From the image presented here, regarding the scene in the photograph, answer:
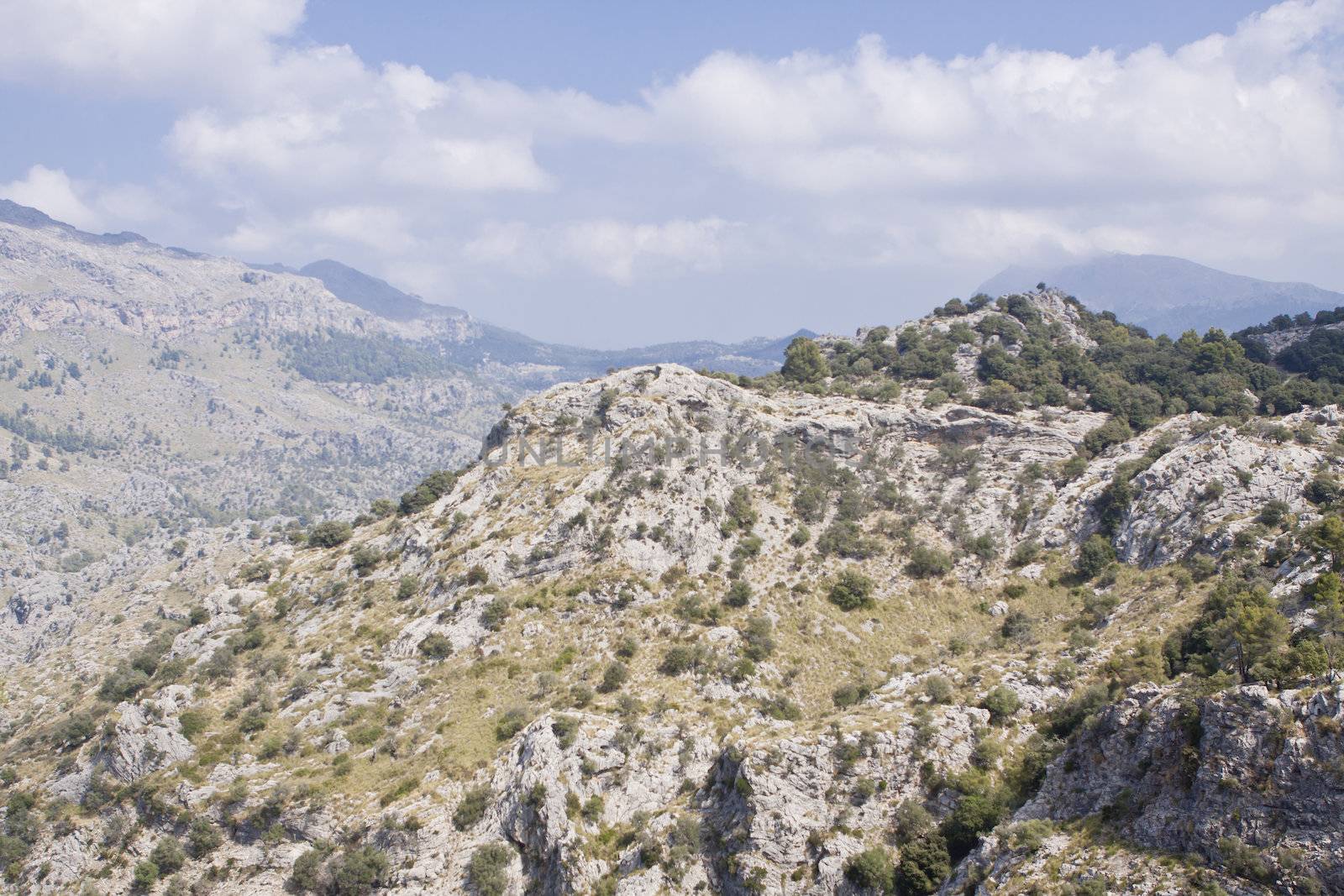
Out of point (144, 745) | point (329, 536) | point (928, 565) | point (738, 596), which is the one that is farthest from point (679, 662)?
point (329, 536)

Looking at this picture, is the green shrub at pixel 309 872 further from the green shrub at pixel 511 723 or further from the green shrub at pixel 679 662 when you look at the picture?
the green shrub at pixel 679 662

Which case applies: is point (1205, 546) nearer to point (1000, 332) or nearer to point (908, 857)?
point (908, 857)

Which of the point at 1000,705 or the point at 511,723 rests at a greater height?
the point at 1000,705

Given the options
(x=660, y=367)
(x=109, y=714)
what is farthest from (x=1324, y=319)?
(x=109, y=714)

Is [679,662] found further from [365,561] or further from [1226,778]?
[365,561]

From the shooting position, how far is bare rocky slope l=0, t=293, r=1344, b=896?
3703cm

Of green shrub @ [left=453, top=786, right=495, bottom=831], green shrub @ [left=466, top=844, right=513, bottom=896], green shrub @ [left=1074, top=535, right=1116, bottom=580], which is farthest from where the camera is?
green shrub @ [left=1074, top=535, right=1116, bottom=580]

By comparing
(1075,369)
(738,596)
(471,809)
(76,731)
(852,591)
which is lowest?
(76,731)

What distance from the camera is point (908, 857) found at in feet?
134

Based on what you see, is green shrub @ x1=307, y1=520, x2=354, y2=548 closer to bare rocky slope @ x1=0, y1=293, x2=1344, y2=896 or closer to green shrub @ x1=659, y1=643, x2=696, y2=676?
bare rocky slope @ x1=0, y1=293, x2=1344, y2=896

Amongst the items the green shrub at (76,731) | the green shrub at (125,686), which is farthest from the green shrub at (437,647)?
the green shrub at (125,686)

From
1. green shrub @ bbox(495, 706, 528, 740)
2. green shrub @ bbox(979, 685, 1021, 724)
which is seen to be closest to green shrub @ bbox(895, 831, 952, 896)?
green shrub @ bbox(979, 685, 1021, 724)

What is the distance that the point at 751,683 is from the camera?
5644 cm

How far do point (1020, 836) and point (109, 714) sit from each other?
67.8 metres
